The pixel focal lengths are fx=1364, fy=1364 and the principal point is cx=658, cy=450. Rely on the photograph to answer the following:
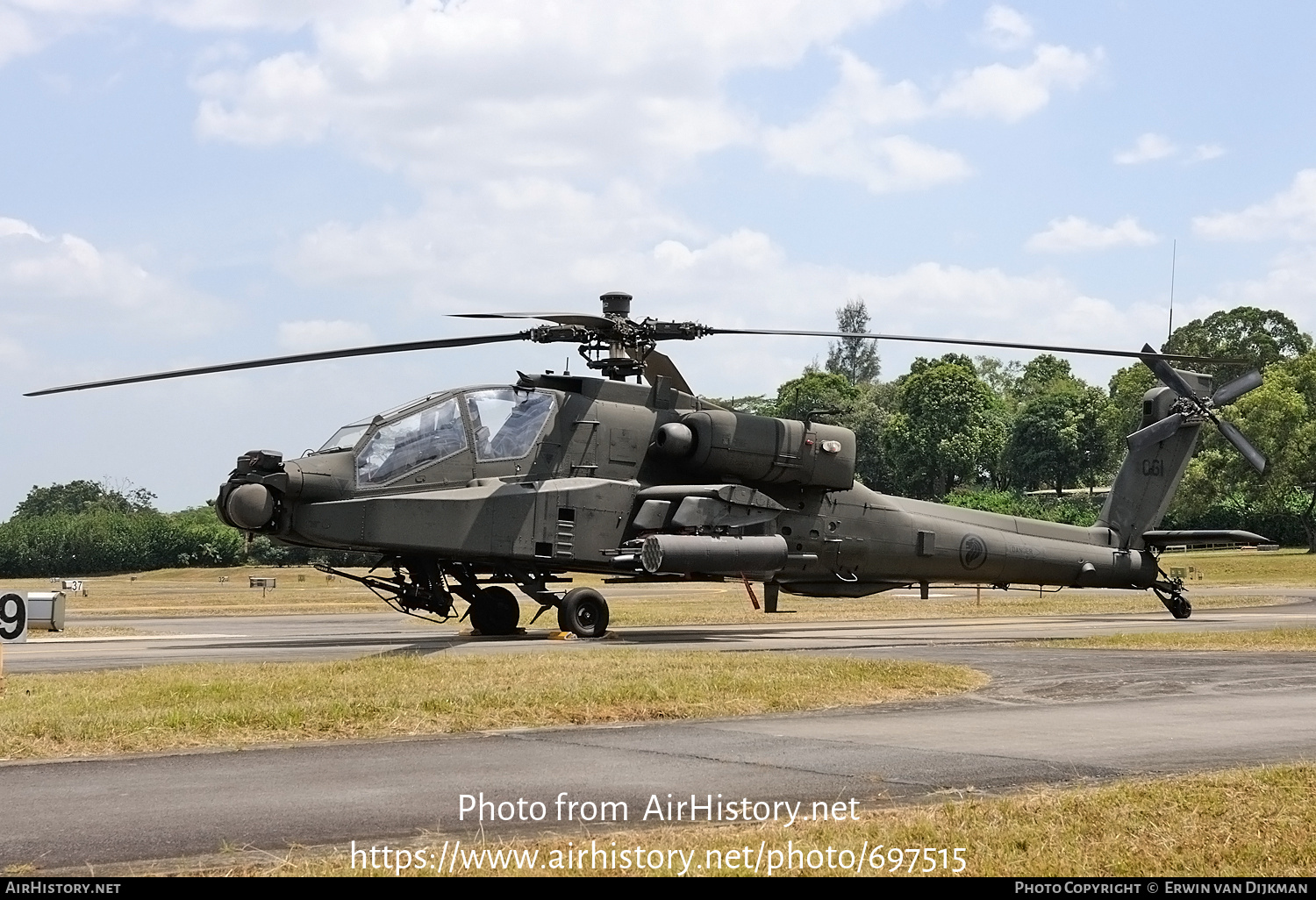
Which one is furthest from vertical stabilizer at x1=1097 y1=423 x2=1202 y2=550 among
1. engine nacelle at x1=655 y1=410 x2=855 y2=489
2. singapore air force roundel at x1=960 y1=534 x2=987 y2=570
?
engine nacelle at x1=655 y1=410 x2=855 y2=489

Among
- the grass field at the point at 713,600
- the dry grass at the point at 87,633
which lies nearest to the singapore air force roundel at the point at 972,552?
the grass field at the point at 713,600

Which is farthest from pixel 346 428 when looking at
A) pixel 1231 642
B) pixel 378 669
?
pixel 1231 642

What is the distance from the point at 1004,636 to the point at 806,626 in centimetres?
524

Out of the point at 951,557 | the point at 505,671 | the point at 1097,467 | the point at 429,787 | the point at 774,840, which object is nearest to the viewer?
the point at 774,840

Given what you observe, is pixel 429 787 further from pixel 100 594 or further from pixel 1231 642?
pixel 100 594

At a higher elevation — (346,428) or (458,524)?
(346,428)

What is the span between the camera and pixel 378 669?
567 inches

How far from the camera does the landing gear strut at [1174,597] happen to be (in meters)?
28.6

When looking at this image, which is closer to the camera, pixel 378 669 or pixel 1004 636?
pixel 378 669

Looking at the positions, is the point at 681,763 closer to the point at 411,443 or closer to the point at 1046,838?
the point at 1046,838

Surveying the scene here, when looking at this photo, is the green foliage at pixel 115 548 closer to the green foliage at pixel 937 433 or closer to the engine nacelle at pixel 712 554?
the green foliage at pixel 937 433

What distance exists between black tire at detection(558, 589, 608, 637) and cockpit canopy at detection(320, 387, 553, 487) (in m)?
2.43

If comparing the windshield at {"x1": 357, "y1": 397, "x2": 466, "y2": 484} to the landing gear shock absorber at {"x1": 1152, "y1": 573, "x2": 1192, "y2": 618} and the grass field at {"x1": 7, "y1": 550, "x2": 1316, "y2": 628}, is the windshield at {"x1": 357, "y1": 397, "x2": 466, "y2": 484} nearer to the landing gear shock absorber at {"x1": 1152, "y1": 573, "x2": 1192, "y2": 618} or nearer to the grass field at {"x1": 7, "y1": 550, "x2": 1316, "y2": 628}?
the grass field at {"x1": 7, "y1": 550, "x2": 1316, "y2": 628}

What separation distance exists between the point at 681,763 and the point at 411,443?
1180 cm
